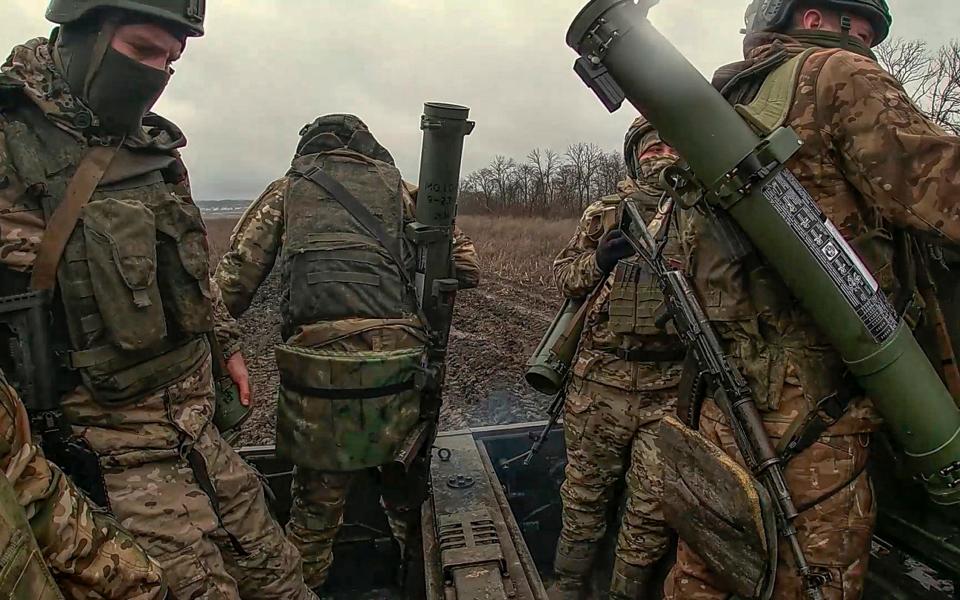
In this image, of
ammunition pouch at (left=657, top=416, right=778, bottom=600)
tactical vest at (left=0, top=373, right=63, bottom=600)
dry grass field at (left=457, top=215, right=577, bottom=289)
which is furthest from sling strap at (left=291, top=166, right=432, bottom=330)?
dry grass field at (left=457, top=215, right=577, bottom=289)

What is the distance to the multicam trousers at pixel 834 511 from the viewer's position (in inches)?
74.6

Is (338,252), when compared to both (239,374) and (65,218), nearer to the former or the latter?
(239,374)

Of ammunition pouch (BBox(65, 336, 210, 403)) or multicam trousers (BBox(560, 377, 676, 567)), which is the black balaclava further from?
multicam trousers (BBox(560, 377, 676, 567))

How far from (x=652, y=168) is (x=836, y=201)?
1405 millimetres

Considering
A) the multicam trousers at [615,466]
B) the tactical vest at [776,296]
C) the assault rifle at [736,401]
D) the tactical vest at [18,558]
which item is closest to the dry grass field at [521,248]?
the multicam trousers at [615,466]

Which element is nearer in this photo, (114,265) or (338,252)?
(114,265)

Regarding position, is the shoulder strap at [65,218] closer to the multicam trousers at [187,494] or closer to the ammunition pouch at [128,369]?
the ammunition pouch at [128,369]

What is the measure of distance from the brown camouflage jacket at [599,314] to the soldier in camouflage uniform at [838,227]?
3.40 feet

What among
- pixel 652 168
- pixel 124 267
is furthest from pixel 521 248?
pixel 124 267

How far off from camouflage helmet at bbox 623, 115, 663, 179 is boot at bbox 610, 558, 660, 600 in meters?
1.87

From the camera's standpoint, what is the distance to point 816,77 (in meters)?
1.80

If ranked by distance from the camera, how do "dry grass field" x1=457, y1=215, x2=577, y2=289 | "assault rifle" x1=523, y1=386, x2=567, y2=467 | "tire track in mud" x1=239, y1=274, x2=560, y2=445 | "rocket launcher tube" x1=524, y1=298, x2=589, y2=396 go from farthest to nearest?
"dry grass field" x1=457, y1=215, x2=577, y2=289 < "tire track in mud" x1=239, y1=274, x2=560, y2=445 < "assault rifle" x1=523, y1=386, x2=567, y2=467 < "rocket launcher tube" x1=524, y1=298, x2=589, y2=396

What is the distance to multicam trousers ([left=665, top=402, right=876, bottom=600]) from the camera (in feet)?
6.22

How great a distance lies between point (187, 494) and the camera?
2158 millimetres
